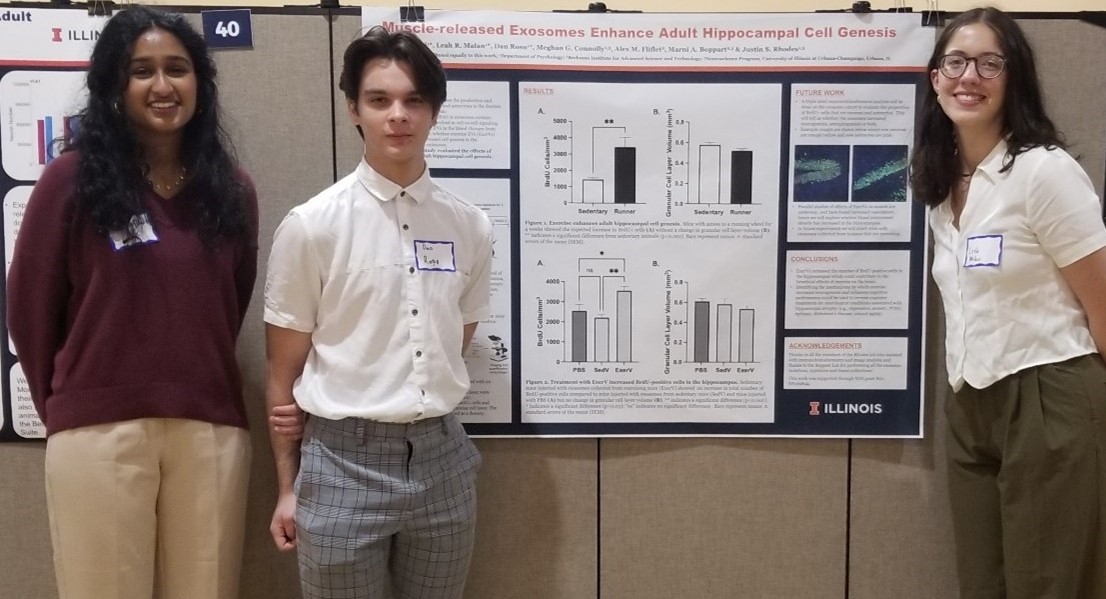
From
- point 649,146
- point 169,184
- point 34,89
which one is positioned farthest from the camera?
point 649,146

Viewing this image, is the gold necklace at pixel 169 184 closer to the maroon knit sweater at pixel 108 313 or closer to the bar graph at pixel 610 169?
the maroon knit sweater at pixel 108 313

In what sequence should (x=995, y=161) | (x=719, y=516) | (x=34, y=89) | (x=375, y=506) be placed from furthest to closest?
(x=719, y=516), (x=34, y=89), (x=995, y=161), (x=375, y=506)

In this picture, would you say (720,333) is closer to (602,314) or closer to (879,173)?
(602,314)

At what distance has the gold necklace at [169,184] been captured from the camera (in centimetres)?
163

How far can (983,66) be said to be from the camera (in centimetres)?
175

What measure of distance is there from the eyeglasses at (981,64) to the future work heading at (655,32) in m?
0.29

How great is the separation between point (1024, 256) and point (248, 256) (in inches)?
69.5

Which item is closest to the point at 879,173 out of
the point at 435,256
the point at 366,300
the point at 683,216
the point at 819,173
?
the point at 819,173

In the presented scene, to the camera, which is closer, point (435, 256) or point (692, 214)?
point (435, 256)

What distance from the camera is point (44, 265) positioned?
1.55 m

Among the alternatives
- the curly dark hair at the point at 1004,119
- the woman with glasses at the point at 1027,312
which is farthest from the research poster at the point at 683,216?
the woman with glasses at the point at 1027,312

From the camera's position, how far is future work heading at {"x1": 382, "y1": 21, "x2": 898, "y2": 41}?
1.96m

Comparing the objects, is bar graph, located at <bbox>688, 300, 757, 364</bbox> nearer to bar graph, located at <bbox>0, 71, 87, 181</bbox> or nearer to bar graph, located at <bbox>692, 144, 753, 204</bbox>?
bar graph, located at <bbox>692, 144, 753, 204</bbox>

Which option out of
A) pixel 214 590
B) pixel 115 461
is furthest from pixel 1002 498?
pixel 115 461
